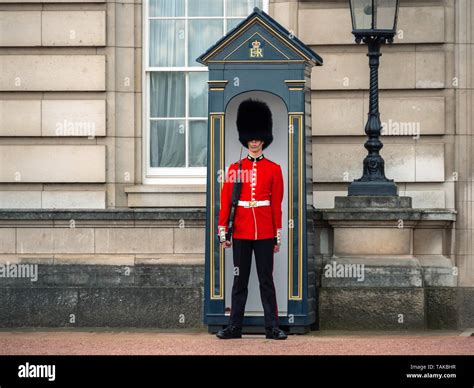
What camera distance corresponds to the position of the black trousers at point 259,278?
46.1ft

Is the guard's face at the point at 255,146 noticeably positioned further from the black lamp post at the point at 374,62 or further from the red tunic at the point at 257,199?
the black lamp post at the point at 374,62

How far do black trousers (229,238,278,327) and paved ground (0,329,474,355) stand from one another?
229 mm

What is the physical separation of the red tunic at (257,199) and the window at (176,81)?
6.89ft

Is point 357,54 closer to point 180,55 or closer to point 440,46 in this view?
point 440,46

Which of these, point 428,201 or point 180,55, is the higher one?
point 180,55

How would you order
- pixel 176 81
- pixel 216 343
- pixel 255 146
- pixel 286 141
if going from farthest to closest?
pixel 176 81 < pixel 286 141 < pixel 255 146 < pixel 216 343

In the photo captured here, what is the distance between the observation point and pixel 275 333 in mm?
14039

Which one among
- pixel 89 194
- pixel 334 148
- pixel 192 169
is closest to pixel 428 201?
pixel 334 148

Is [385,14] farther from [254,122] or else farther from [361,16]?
[254,122]

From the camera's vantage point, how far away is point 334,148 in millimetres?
15789

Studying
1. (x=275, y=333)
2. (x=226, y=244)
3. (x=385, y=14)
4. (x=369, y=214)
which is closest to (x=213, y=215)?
(x=226, y=244)

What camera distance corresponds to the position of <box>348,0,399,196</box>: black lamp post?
14.9m

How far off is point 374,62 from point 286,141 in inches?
48.7

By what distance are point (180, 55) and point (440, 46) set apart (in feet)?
8.56
